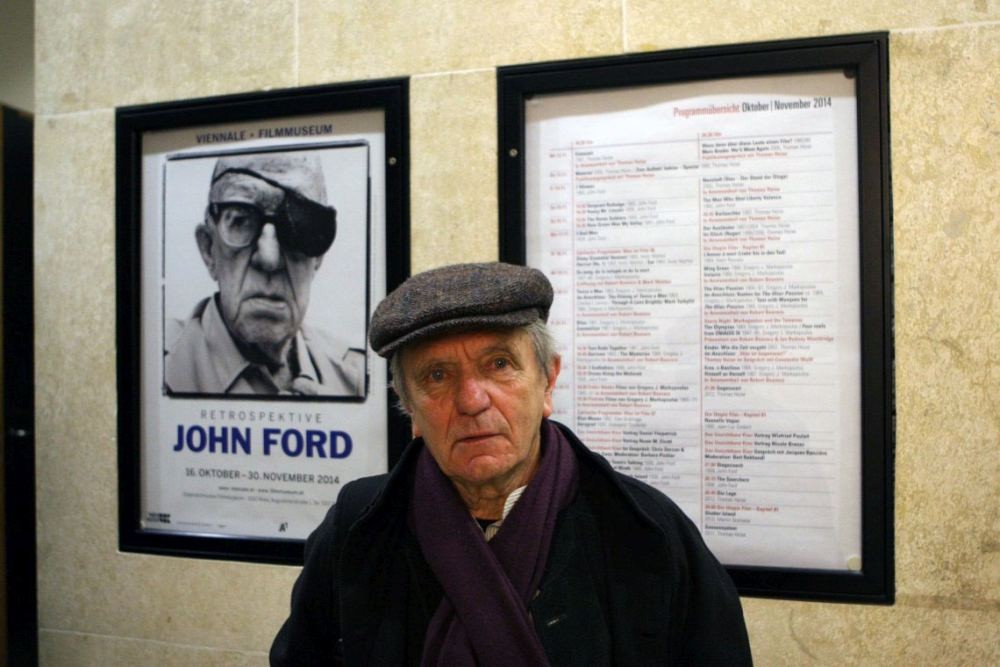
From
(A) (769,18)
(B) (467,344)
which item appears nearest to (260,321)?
(B) (467,344)

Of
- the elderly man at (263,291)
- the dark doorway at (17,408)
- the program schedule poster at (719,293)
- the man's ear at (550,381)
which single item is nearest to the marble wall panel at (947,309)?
the program schedule poster at (719,293)

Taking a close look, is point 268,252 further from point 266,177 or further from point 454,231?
point 454,231

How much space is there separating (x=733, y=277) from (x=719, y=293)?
0.05 metres

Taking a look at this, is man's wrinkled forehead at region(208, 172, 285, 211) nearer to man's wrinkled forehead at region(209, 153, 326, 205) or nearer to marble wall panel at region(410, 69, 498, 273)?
man's wrinkled forehead at region(209, 153, 326, 205)

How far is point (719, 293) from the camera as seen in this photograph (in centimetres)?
163

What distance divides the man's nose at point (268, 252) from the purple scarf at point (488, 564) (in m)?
1.00

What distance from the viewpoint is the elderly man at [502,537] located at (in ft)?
3.51

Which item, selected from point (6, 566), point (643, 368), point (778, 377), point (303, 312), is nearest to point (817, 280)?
point (778, 377)

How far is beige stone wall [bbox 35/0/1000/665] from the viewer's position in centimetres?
152

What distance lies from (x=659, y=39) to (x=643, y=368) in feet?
2.69

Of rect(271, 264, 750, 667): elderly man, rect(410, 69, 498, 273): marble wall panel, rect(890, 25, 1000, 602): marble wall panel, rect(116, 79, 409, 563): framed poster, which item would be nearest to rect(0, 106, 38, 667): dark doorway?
rect(116, 79, 409, 563): framed poster

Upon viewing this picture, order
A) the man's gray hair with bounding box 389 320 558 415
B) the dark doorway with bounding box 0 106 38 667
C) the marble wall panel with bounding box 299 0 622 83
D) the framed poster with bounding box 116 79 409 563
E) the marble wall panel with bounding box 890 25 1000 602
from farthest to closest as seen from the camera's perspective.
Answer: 1. the dark doorway with bounding box 0 106 38 667
2. the framed poster with bounding box 116 79 409 563
3. the marble wall panel with bounding box 299 0 622 83
4. the marble wall panel with bounding box 890 25 1000 602
5. the man's gray hair with bounding box 389 320 558 415

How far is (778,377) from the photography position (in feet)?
5.26

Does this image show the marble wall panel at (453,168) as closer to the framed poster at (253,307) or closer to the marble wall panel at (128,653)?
the framed poster at (253,307)
